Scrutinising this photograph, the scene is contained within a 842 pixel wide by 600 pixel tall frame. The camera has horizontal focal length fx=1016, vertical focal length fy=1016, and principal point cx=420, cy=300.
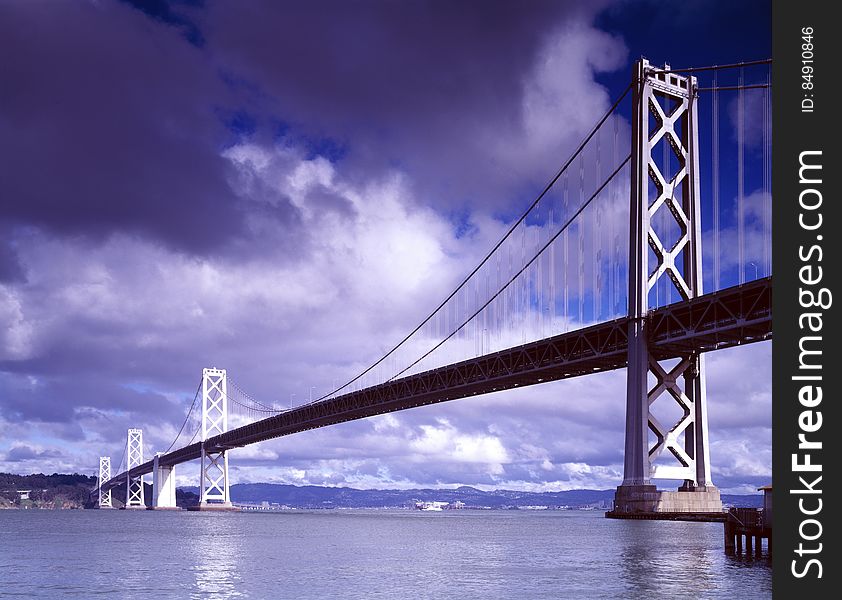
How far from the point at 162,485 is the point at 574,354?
119m

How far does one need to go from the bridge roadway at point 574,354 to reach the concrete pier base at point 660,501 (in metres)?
7.34

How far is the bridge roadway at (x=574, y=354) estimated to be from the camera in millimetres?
47969

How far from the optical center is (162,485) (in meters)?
165

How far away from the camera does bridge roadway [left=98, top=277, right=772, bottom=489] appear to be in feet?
157

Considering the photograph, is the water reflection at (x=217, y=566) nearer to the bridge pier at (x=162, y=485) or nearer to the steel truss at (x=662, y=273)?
the steel truss at (x=662, y=273)

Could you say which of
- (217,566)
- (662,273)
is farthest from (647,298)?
Answer: (217,566)

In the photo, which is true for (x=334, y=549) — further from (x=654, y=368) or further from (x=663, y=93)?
(x=663, y=93)

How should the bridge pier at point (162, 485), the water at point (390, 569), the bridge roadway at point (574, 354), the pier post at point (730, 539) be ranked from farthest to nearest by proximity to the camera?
the bridge pier at point (162, 485) → the bridge roadway at point (574, 354) → the pier post at point (730, 539) → the water at point (390, 569)

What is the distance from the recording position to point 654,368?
5362 cm

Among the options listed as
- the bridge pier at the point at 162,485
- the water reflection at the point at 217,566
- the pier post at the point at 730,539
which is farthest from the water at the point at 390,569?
the bridge pier at the point at 162,485

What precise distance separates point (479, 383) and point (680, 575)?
130ft

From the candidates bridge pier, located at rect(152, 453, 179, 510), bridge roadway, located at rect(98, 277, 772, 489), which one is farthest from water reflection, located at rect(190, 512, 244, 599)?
bridge pier, located at rect(152, 453, 179, 510)

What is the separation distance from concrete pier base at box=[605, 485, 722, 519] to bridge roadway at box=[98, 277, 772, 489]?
24.1 ft
